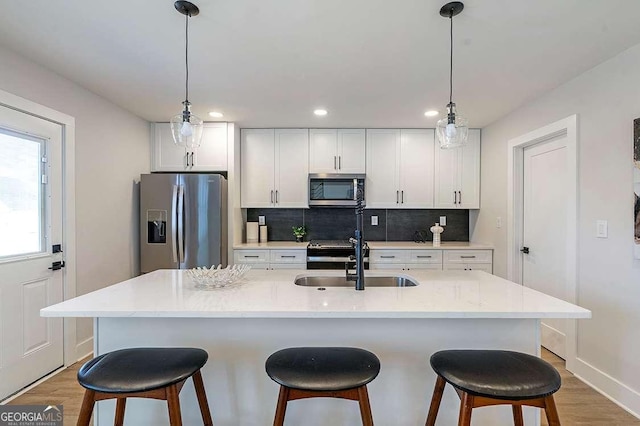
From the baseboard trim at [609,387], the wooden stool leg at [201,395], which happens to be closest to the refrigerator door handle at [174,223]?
the wooden stool leg at [201,395]

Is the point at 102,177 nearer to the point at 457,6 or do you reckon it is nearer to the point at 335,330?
the point at 335,330

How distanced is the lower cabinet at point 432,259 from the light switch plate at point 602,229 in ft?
4.89

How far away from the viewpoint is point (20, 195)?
2365 millimetres

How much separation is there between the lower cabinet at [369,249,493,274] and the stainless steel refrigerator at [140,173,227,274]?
1.84 meters

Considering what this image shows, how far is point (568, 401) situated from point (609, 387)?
0.33m

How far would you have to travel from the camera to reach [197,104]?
328 centimetres

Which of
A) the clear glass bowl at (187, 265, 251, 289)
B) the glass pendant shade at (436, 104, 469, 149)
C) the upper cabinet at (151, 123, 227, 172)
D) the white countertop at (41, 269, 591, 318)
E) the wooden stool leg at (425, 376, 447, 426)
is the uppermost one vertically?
the upper cabinet at (151, 123, 227, 172)

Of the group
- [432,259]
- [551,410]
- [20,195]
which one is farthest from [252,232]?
[551,410]

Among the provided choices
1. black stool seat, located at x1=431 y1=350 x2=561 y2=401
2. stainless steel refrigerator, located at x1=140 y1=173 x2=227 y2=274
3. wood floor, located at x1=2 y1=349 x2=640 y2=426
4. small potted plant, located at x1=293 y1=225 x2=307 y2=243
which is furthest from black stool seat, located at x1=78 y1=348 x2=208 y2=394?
small potted plant, located at x1=293 y1=225 x2=307 y2=243

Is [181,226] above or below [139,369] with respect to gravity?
above

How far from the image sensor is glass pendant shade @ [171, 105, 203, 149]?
1972 millimetres

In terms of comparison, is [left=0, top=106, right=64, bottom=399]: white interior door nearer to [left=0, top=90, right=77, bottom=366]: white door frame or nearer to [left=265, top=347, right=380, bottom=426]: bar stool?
[left=0, top=90, right=77, bottom=366]: white door frame

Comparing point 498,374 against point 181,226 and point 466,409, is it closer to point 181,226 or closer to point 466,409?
point 466,409

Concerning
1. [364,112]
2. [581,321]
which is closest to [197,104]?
[364,112]
